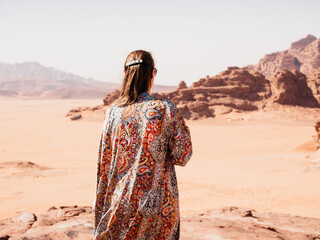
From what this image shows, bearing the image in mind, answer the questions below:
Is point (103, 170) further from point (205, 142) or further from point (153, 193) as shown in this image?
point (205, 142)

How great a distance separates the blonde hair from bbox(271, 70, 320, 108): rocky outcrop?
3797 centimetres

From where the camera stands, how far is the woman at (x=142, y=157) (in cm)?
212

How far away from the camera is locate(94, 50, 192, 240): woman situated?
83.7 inches

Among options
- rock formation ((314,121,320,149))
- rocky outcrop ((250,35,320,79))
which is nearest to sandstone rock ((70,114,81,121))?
rock formation ((314,121,320,149))

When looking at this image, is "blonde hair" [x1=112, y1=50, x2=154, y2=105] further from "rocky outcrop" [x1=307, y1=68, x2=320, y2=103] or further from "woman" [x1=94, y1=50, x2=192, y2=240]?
"rocky outcrop" [x1=307, y1=68, x2=320, y2=103]

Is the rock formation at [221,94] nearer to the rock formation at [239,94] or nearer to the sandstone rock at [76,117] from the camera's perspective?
the rock formation at [239,94]

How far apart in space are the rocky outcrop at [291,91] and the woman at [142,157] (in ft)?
125

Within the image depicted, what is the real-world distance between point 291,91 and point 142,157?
39613mm

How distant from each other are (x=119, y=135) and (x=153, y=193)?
1.43 ft

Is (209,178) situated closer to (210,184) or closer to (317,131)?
(210,184)

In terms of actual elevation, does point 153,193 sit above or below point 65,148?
above

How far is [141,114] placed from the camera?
215 centimetres

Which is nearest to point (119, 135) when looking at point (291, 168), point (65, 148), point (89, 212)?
point (89, 212)

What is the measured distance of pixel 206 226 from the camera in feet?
13.8
